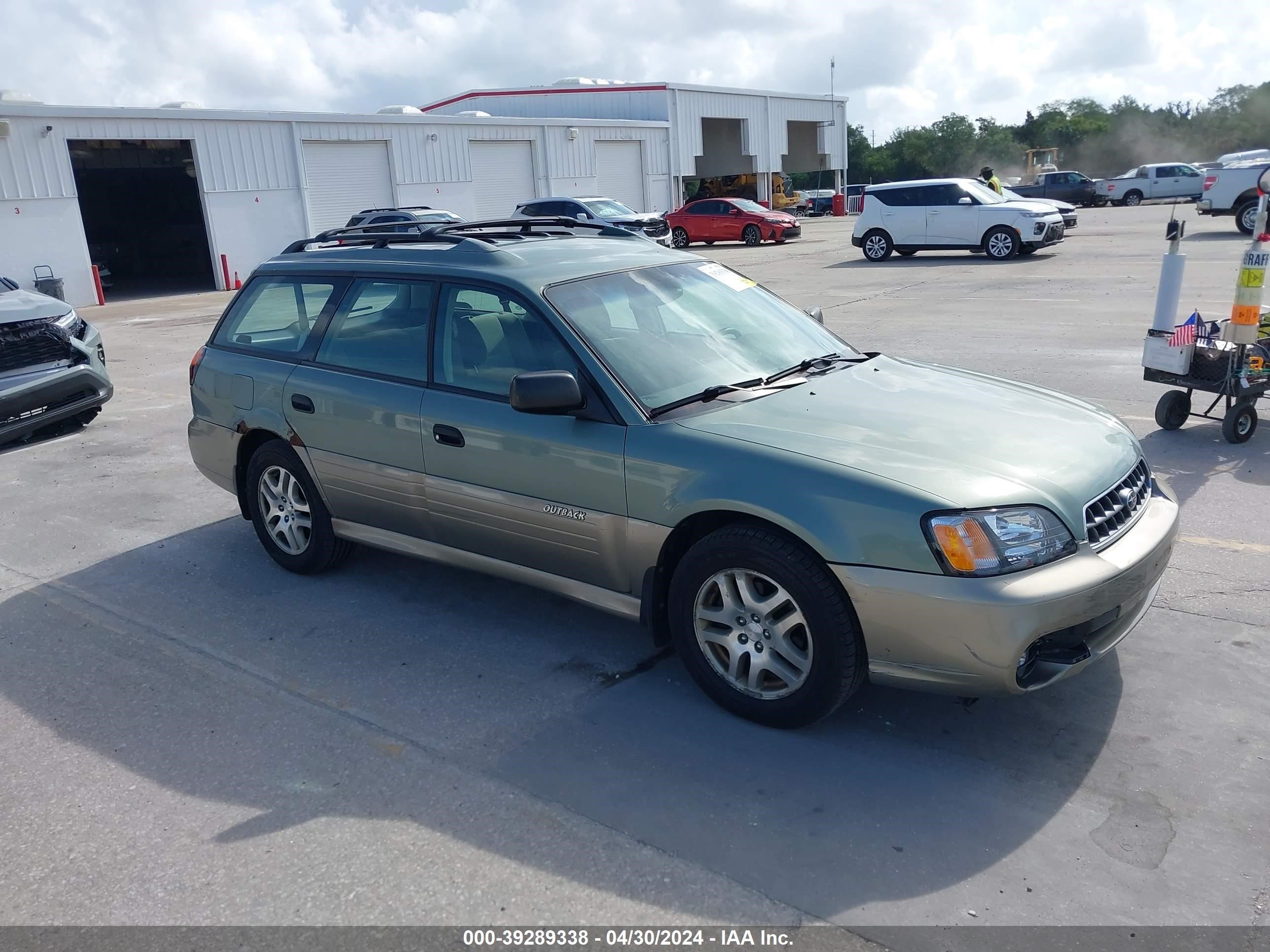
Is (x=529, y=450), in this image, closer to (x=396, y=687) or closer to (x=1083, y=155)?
(x=396, y=687)

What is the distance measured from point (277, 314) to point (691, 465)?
2.82m

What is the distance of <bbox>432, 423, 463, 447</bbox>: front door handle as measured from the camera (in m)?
4.37

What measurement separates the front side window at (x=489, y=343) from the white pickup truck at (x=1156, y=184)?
4444 centimetres

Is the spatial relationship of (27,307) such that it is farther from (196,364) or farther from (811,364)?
(811,364)

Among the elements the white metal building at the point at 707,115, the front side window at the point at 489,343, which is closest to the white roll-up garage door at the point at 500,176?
the white metal building at the point at 707,115

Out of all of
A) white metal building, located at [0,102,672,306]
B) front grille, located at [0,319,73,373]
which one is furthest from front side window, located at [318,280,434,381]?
white metal building, located at [0,102,672,306]

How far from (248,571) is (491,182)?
30.3 meters

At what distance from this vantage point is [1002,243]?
21.2 m

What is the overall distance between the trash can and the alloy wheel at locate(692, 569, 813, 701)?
71.5 feet

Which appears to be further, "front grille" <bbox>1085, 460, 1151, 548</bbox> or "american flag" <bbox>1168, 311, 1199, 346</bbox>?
"american flag" <bbox>1168, 311, 1199, 346</bbox>

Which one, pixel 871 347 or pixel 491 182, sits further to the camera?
pixel 491 182

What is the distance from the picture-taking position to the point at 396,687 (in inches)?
164

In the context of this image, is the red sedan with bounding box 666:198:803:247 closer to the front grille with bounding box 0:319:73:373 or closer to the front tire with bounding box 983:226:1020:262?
the front tire with bounding box 983:226:1020:262

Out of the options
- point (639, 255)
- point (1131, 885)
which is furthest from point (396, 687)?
point (1131, 885)
